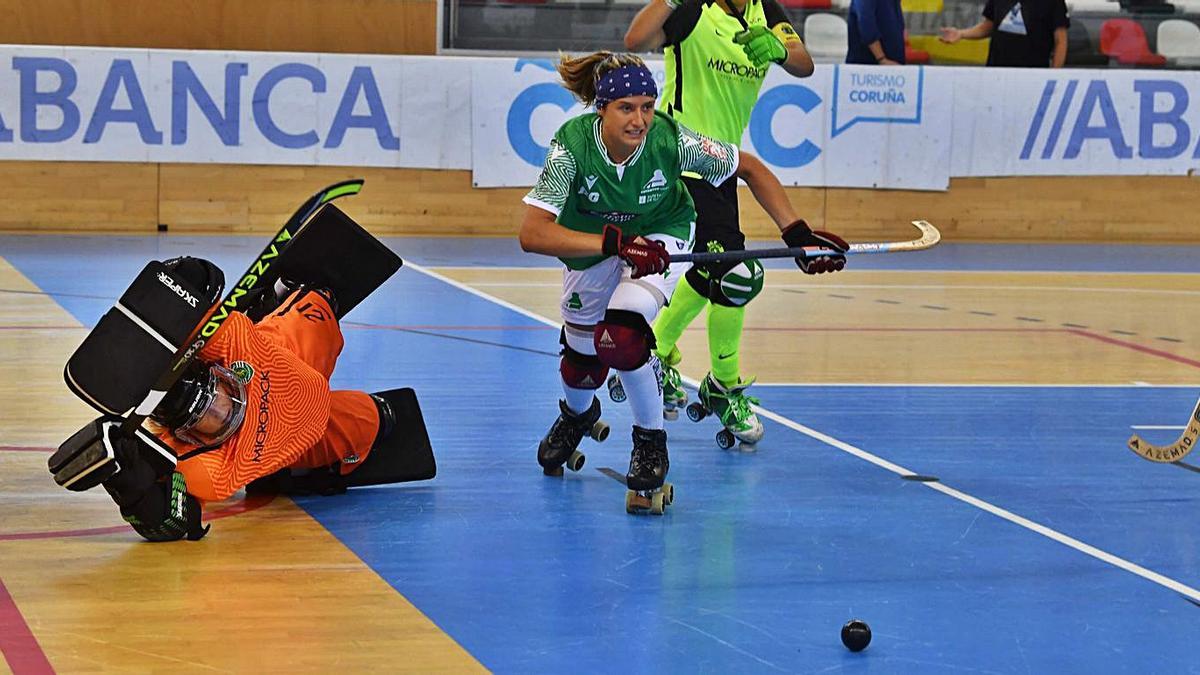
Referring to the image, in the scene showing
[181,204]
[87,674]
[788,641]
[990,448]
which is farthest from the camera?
[181,204]

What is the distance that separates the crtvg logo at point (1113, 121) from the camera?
15039 millimetres

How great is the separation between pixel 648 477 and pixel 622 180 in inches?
39.7

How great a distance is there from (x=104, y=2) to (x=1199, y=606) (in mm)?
12088

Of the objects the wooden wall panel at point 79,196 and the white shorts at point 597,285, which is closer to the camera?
the white shorts at point 597,285

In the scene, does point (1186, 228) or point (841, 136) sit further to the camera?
point (1186, 228)

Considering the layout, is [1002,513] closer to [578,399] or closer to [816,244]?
[816,244]

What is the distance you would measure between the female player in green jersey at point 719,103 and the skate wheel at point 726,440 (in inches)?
1.1

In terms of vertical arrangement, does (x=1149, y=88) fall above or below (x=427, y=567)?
above

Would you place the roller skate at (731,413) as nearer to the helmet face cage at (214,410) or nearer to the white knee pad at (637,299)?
the white knee pad at (637,299)

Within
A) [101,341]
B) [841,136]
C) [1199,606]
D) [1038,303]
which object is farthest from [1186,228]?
[101,341]

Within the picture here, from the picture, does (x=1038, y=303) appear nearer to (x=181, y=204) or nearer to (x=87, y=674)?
(x=181, y=204)

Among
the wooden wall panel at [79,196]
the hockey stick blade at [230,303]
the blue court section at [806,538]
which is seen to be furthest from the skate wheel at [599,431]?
the wooden wall panel at [79,196]

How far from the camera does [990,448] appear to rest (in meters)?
6.53

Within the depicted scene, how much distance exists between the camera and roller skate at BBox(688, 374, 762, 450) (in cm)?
645
